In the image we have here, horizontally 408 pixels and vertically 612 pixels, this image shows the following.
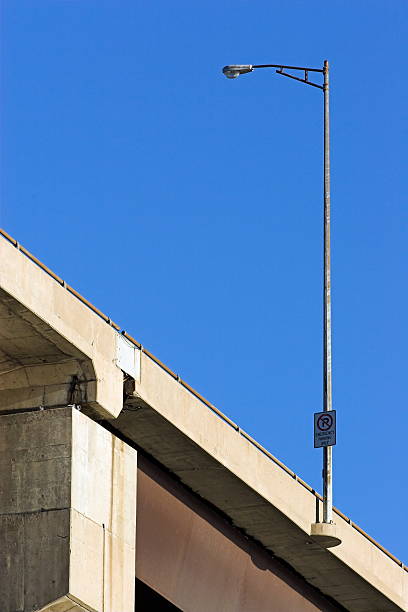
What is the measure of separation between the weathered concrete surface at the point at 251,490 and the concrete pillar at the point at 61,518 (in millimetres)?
2190

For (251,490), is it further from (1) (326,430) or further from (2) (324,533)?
(2) (324,533)

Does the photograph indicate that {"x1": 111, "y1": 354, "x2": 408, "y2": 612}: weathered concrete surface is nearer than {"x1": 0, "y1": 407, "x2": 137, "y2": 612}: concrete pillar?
No

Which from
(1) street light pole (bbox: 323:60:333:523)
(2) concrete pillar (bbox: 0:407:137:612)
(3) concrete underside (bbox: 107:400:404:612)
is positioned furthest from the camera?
(1) street light pole (bbox: 323:60:333:523)

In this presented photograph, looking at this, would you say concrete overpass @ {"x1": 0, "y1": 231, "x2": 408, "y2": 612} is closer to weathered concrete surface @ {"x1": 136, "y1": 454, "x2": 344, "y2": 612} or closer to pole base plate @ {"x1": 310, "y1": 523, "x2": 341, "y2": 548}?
weathered concrete surface @ {"x1": 136, "y1": 454, "x2": 344, "y2": 612}

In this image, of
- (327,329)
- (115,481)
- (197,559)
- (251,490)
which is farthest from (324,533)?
(115,481)

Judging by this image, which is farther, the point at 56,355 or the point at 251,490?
the point at 251,490

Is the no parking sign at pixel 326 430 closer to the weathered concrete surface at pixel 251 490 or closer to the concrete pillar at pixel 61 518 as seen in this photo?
the weathered concrete surface at pixel 251 490

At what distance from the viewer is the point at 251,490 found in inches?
1433

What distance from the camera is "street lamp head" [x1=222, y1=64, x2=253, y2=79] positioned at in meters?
38.0

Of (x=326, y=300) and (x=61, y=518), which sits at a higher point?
(x=326, y=300)

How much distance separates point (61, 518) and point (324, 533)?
10663mm

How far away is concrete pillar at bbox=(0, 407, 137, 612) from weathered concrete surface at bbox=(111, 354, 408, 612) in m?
2.19

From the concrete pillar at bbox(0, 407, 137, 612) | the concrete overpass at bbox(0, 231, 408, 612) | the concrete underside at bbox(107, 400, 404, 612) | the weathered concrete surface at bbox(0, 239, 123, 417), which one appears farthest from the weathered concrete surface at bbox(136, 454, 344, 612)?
the weathered concrete surface at bbox(0, 239, 123, 417)

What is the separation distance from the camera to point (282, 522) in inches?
1495
